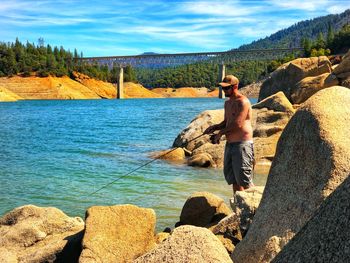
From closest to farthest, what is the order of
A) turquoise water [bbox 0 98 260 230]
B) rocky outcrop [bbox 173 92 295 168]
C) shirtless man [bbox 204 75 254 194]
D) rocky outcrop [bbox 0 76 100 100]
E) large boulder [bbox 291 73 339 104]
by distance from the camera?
shirtless man [bbox 204 75 254 194] < turquoise water [bbox 0 98 260 230] < rocky outcrop [bbox 173 92 295 168] < large boulder [bbox 291 73 339 104] < rocky outcrop [bbox 0 76 100 100]

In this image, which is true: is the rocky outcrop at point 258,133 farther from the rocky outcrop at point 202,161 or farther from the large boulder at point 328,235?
the large boulder at point 328,235

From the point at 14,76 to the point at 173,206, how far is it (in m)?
141

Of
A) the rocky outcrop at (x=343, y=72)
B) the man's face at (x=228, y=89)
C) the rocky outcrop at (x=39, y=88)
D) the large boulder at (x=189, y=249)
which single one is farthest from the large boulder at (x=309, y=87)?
the rocky outcrop at (x=39, y=88)

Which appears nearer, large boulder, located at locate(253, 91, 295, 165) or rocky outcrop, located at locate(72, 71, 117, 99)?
large boulder, located at locate(253, 91, 295, 165)

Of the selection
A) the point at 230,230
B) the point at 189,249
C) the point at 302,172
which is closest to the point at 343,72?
the point at 230,230

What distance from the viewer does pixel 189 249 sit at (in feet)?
12.6

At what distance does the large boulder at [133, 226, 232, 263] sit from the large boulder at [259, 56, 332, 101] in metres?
27.7

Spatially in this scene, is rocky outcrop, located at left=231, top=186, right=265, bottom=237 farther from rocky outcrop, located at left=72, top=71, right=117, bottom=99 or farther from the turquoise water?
rocky outcrop, located at left=72, top=71, right=117, bottom=99

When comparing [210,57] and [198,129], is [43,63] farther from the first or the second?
[198,129]

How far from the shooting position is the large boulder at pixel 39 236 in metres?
6.50

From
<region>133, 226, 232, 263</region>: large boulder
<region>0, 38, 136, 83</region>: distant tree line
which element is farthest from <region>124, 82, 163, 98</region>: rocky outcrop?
<region>133, 226, 232, 263</region>: large boulder

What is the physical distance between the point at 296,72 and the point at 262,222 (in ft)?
95.0

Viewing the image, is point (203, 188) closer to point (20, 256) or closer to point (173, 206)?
point (173, 206)

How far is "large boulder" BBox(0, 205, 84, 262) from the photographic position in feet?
21.3
